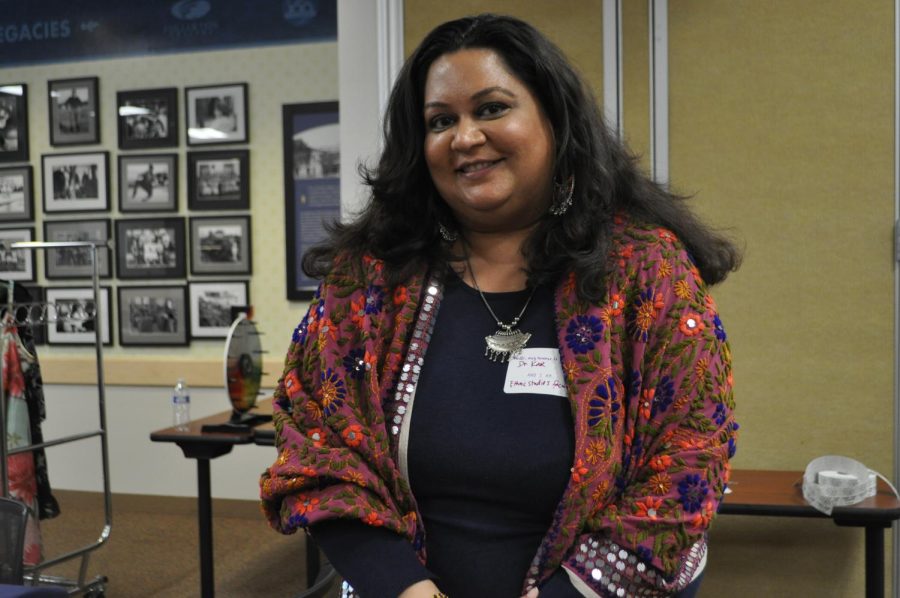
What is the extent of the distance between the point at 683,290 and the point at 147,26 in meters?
4.77

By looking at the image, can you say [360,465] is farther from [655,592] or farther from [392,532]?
[655,592]


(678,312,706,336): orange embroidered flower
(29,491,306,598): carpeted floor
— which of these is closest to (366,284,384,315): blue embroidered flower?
(678,312,706,336): orange embroidered flower

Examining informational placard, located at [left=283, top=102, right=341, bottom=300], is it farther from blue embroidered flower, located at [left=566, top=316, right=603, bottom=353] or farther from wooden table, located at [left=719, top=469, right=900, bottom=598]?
blue embroidered flower, located at [left=566, top=316, right=603, bottom=353]

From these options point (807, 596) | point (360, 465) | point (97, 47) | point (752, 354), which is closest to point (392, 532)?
point (360, 465)

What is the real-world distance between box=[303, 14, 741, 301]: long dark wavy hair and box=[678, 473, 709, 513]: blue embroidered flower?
0.28 metres

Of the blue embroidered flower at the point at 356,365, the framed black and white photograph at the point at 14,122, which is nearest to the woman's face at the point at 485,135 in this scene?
the blue embroidered flower at the point at 356,365

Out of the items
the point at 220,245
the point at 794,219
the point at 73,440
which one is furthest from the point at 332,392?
the point at 220,245

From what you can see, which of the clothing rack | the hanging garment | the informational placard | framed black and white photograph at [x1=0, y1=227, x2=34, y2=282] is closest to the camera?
the clothing rack

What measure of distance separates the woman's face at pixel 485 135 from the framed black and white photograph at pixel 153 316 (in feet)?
13.4

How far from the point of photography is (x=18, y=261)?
5.30 metres

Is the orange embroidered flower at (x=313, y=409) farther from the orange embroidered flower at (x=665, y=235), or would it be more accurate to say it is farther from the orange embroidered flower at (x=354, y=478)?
the orange embroidered flower at (x=665, y=235)

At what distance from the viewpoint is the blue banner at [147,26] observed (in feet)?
15.8

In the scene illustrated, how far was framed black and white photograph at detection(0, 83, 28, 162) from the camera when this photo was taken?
5285mm

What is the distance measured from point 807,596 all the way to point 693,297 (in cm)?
175
